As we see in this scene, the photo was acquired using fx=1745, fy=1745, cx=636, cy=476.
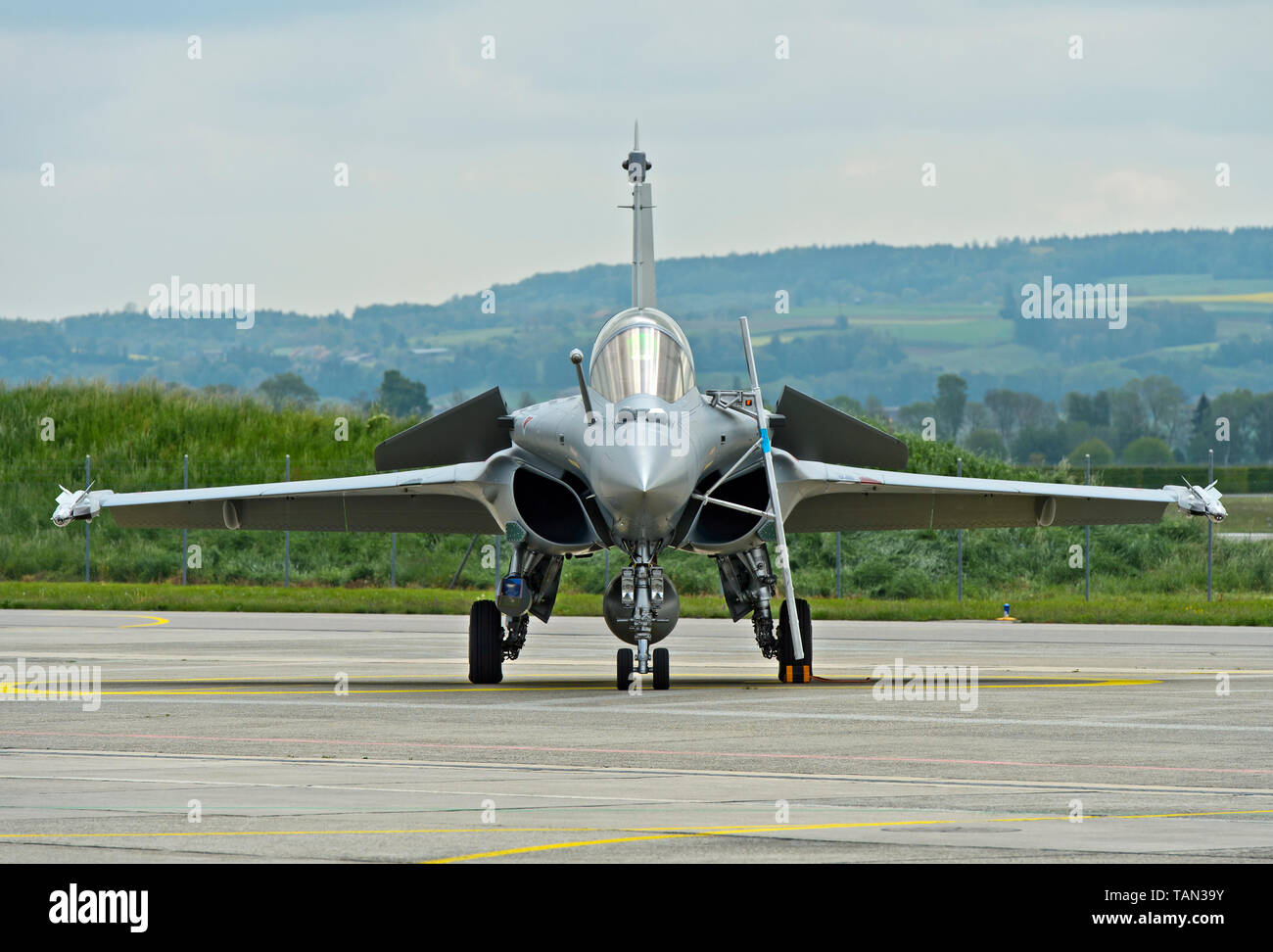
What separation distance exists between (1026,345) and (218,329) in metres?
91.5

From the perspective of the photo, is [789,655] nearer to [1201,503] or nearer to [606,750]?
[1201,503]

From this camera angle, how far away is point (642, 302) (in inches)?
746

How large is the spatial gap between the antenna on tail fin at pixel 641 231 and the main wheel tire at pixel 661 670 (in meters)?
4.68

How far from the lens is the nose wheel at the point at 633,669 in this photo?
1530 centimetres

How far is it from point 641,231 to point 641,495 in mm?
5486

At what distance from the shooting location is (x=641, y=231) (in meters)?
19.0

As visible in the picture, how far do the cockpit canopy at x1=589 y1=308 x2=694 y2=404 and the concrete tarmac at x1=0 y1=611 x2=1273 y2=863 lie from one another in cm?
271

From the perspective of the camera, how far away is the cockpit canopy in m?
15.3

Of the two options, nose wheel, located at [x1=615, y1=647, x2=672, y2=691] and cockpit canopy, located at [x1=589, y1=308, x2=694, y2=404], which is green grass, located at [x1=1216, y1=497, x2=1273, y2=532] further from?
nose wheel, located at [x1=615, y1=647, x2=672, y2=691]

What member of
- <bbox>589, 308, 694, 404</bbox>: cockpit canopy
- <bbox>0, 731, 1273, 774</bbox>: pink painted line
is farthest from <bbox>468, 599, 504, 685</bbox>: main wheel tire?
<bbox>0, 731, 1273, 774</bbox>: pink painted line
